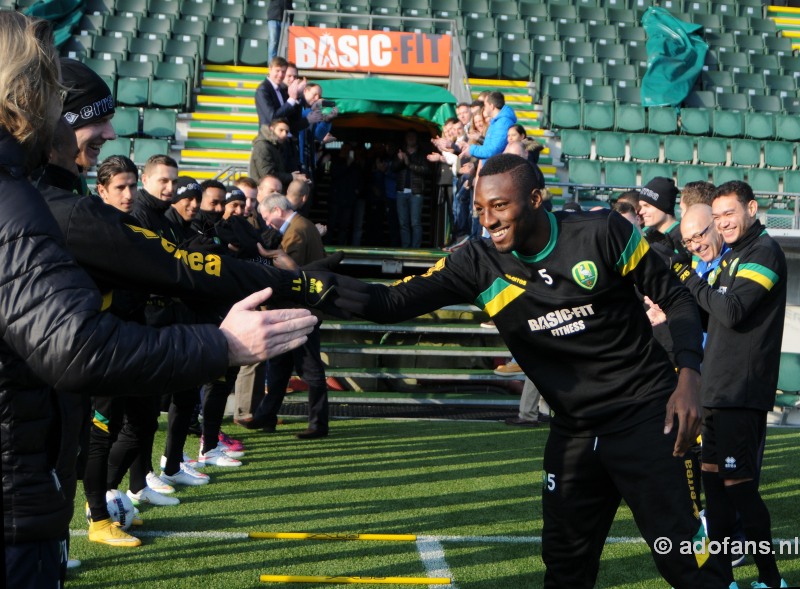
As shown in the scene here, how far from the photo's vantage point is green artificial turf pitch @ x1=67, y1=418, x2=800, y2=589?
4.82m

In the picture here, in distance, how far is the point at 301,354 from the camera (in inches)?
336

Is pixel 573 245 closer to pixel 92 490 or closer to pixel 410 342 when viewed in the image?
pixel 92 490

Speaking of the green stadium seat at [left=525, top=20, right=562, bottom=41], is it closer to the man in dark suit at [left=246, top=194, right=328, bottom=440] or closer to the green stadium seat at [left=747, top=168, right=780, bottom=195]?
the green stadium seat at [left=747, top=168, right=780, bottom=195]

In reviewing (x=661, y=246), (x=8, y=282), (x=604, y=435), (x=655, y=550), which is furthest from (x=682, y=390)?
(x=8, y=282)

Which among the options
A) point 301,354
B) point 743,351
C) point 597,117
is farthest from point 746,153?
point 743,351

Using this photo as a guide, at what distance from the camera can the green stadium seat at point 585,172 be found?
52.9 feet

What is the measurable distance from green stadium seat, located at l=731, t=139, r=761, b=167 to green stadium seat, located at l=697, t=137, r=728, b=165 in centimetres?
17

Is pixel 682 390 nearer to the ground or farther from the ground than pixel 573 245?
nearer to the ground

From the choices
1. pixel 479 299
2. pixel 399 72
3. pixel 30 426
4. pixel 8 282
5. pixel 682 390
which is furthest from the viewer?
pixel 399 72

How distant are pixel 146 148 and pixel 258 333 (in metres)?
14.8

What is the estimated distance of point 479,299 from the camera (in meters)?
3.70

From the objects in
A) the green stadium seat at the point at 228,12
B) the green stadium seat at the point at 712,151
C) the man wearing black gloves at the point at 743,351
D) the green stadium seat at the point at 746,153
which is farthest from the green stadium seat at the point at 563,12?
the man wearing black gloves at the point at 743,351

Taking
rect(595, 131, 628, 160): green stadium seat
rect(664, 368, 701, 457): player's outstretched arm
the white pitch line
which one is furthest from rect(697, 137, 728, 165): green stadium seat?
rect(664, 368, 701, 457): player's outstretched arm

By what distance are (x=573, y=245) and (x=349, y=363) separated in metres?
8.00
